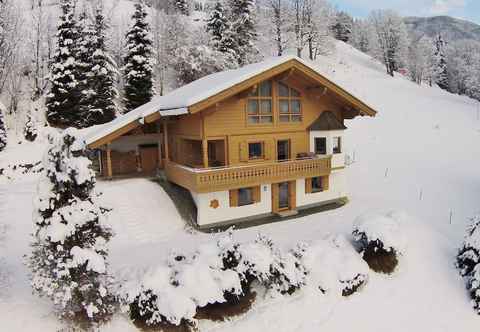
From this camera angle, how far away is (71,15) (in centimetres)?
3192

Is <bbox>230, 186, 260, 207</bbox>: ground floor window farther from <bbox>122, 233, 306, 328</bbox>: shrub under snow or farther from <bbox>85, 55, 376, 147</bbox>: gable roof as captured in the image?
<bbox>122, 233, 306, 328</bbox>: shrub under snow

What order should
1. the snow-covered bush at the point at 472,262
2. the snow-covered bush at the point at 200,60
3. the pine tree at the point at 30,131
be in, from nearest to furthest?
the snow-covered bush at the point at 472,262 < the pine tree at the point at 30,131 < the snow-covered bush at the point at 200,60

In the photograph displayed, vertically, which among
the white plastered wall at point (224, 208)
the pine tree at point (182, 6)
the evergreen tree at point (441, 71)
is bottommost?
the white plastered wall at point (224, 208)

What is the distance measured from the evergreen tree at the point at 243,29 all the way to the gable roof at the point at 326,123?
67.9 feet

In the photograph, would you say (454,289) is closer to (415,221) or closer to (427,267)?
(427,267)

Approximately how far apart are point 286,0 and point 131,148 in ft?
112

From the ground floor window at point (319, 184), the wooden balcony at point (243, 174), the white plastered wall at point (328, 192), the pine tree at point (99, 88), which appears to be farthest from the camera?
the pine tree at point (99, 88)

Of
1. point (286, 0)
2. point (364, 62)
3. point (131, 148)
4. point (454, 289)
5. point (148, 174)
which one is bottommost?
point (454, 289)

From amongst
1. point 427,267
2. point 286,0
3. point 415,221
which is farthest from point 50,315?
point 286,0

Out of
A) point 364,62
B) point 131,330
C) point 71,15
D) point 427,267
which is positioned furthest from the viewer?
point 364,62

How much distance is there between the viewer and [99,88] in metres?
31.0

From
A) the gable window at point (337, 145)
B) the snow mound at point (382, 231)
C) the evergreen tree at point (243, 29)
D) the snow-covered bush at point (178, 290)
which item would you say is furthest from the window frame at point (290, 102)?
the evergreen tree at point (243, 29)

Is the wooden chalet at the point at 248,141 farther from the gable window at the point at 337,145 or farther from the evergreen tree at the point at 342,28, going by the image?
the evergreen tree at the point at 342,28

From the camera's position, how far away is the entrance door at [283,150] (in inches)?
752
